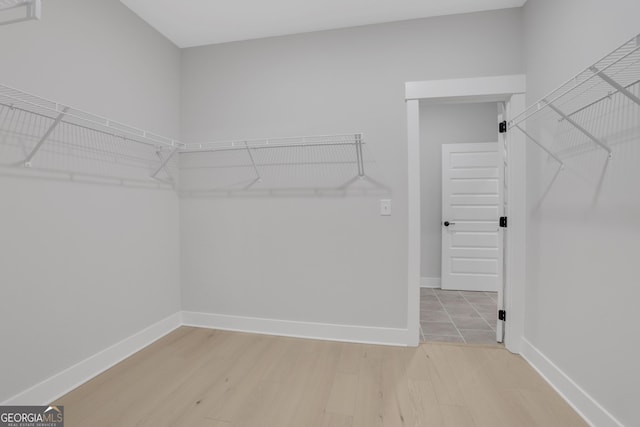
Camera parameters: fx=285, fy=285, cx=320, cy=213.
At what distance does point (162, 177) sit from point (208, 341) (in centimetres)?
143

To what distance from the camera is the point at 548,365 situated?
178 cm

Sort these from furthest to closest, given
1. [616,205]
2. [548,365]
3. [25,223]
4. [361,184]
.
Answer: [361,184] < [548,365] < [25,223] < [616,205]

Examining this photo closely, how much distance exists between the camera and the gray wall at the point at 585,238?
1.23 m

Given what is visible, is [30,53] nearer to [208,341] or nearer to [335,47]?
[335,47]

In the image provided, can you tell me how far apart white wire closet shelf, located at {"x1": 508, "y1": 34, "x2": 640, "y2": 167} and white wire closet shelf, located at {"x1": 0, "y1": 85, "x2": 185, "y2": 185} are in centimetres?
241

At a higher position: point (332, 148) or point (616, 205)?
point (332, 148)

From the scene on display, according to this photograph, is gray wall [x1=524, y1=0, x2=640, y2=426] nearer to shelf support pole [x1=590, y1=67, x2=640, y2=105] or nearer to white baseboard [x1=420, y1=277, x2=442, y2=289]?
shelf support pole [x1=590, y1=67, x2=640, y2=105]

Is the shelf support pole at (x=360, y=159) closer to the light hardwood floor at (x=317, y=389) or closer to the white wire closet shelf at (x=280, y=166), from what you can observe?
the white wire closet shelf at (x=280, y=166)

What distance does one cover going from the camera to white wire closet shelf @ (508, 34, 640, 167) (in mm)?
1151

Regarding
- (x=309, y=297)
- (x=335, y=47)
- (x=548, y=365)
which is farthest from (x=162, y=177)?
(x=548, y=365)

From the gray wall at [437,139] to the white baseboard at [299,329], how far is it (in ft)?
6.56

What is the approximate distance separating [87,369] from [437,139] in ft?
14.0

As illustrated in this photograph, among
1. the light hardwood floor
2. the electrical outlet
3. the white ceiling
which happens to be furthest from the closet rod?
the light hardwood floor

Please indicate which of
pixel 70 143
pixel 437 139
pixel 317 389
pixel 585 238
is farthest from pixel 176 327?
pixel 437 139
